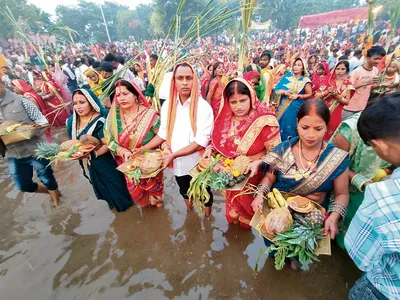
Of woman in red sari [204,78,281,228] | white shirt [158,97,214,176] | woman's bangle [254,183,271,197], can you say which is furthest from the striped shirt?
white shirt [158,97,214,176]

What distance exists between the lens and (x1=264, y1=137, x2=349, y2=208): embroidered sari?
6.20 ft

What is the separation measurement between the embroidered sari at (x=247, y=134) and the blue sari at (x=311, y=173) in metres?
0.32

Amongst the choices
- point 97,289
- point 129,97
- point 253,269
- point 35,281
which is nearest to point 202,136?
point 129,97

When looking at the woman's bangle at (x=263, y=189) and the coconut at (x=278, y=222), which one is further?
the woman's bangle at (x=263, y=189)

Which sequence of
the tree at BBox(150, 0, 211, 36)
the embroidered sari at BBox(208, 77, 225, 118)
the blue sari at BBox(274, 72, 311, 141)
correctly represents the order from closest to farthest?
the blue sari at BBox(274, 72, 311, 141) → the embroidered sari at BBox(208, 77, 225, 118) → the tree at BBox(150, 0, 211, 36)

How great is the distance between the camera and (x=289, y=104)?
4.66 m

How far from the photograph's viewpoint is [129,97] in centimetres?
292

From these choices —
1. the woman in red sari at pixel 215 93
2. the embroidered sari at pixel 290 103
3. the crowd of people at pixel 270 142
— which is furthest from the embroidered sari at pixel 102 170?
the embroidered sari at pixel 290 103

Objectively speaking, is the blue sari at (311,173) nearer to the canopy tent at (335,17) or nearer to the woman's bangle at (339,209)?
the woman's bangle at (339,209)

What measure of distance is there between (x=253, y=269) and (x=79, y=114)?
296cm

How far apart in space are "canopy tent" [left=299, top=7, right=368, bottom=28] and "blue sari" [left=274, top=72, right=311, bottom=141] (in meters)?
26.5

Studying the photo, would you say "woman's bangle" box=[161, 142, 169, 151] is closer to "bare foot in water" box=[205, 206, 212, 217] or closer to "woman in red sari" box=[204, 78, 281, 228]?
"woman in red sari" box=[204, 78, 281, 228]

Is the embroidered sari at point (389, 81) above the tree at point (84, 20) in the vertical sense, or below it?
below

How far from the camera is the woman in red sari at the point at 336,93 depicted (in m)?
4.15
